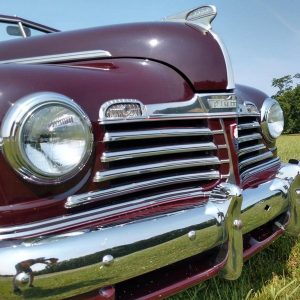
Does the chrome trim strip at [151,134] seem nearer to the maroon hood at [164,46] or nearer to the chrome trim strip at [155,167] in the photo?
the chrome trim strip at [155,167]

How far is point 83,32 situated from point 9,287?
1.50m

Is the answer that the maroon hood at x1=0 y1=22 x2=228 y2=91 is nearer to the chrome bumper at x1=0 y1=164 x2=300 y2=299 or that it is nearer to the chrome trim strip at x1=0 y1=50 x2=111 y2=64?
the chrome trim strip at x1=0 y1=50 x2=111 y2=64

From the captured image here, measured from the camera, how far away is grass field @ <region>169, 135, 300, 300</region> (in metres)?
2.18

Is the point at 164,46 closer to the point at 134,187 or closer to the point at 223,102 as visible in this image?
the point at 223,102

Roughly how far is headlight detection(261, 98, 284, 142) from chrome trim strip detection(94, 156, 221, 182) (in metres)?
0.78

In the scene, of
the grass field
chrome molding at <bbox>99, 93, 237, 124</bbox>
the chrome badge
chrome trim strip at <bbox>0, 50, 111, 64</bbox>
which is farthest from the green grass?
chrome trim strip at <bbox>0, 50, 111, 64</bbox>

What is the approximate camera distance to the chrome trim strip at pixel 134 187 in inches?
61.4

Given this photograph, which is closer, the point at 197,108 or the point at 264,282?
the point at 197,108

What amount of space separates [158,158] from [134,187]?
0.20m

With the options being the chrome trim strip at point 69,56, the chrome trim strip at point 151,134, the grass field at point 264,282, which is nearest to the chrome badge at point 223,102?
the chrome trim strip at point 151,134

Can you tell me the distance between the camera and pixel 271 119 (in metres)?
2.76

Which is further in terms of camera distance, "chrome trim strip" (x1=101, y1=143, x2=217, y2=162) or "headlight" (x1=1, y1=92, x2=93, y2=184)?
"chrome trim strip" (x1=101, y1=143, x2=217, y2=162)

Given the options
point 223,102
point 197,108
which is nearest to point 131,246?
point 197,108

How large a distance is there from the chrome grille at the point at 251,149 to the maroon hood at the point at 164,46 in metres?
0.37
